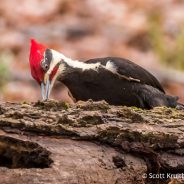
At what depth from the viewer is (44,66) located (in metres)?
6.06

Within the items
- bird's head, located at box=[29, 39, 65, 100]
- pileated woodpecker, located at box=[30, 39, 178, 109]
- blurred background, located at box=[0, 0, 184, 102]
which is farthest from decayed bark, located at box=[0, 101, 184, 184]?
blurred background, located at box=[0, 0, 184, 102]

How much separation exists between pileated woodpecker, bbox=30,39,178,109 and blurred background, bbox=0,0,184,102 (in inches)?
110

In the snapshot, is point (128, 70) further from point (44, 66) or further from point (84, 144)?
point (84, 144)

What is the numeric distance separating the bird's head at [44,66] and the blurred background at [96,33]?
251cm

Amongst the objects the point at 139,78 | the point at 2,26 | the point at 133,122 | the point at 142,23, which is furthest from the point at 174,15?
the point at 133,122

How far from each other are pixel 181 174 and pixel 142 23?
7165 mm

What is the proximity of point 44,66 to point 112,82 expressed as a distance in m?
0.61

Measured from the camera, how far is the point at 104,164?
387 cm

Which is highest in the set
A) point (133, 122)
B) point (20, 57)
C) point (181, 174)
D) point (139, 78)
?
point (20, 57)

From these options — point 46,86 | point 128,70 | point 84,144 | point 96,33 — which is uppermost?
point 96,33

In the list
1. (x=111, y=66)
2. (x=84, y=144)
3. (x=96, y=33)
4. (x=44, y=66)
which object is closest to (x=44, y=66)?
(x=44, y=66)

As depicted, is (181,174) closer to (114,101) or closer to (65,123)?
(65,123)

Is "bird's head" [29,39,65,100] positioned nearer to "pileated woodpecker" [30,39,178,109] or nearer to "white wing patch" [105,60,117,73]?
"pileated woodpecker" [30,39,178,109]

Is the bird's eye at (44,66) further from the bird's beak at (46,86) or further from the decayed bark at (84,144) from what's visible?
the decayed bark at (84,144)
